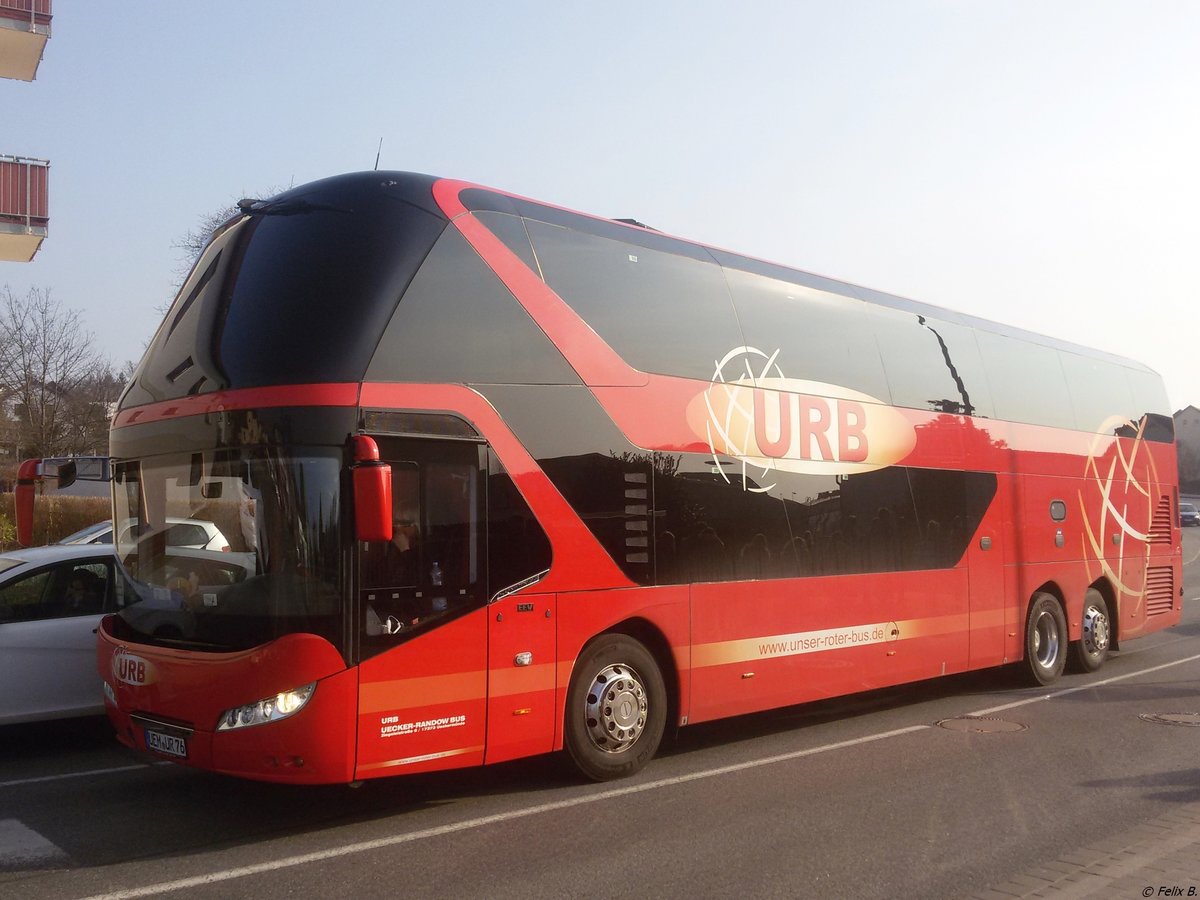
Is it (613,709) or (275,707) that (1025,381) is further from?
(275,707)

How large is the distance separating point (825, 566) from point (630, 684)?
2640mm

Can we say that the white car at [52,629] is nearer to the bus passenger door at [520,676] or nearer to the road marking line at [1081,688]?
the bus passenger door at [520,676]

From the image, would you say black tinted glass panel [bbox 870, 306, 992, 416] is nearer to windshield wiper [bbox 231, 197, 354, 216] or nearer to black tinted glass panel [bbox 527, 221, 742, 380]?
black tinted glass panel [bbox 527, 221, 742, 380]

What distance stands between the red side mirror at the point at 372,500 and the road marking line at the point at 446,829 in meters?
1.75

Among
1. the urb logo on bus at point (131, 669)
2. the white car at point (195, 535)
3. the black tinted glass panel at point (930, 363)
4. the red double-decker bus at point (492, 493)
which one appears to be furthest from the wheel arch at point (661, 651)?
the black tinted glass panel at point (930, 363)

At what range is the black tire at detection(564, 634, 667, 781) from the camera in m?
7.85

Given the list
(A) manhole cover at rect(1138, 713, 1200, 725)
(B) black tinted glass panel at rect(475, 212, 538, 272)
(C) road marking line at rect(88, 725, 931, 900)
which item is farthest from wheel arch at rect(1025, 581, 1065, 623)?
(B) black tinted glass panel at rect(475, 212, 538, 272)

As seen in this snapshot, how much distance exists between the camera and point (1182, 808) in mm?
7031

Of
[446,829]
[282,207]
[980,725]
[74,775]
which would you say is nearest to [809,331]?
[980,725]

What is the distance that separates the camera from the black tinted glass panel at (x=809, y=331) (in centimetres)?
979

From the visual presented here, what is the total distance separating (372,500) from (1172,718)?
8.22 m

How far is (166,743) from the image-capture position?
6.89 metres

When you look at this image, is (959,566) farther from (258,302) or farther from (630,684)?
(258,302)

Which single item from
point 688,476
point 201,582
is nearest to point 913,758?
point 688,476
